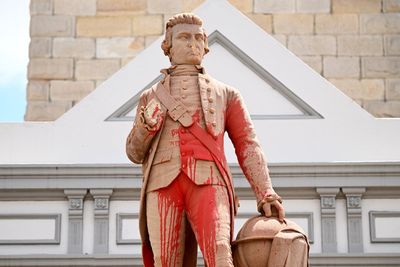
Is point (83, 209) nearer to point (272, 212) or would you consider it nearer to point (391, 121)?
point (391, 121)

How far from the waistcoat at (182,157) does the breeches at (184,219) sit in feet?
0.12

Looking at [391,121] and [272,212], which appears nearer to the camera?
[272,212]

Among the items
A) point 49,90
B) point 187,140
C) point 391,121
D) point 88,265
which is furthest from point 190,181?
point 49,90

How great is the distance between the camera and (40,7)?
14.2m

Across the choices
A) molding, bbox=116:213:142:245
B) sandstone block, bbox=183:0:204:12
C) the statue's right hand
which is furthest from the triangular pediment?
the statue's right hand

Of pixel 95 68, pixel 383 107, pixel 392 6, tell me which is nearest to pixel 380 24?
pixel 392 6

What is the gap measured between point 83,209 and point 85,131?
83 cm

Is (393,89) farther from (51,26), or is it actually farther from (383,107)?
(51,26)

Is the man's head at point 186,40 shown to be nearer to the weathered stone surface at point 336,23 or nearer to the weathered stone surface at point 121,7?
the weathered stone surface at point 121,7

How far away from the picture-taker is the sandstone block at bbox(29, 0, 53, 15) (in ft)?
46.7

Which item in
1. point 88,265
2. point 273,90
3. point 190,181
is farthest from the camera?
point 273,90

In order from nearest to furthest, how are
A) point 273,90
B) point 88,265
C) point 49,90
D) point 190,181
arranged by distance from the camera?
point 190,181, point 88,265, point 273,90, point 49,90

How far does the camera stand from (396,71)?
14.1m

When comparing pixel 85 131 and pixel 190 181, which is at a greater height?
pixel 85 131
